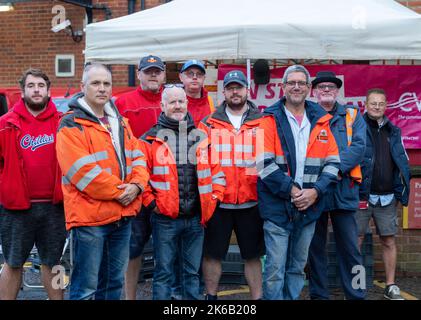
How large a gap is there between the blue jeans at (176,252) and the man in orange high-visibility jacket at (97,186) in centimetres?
33

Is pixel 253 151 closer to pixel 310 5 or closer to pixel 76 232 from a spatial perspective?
pixel 76 232

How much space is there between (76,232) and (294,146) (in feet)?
6.06

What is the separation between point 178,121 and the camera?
493 centimetres

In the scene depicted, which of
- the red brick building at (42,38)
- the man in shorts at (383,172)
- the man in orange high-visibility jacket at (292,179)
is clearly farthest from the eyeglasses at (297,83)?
the red brick building at (42,38)

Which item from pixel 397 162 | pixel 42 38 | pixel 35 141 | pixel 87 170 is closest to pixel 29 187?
pixel 35 141

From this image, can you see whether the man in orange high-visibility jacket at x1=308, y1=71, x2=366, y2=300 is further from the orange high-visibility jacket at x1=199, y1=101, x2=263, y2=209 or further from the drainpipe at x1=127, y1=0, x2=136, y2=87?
the drainpipe at x1=127, y1=0, x2=136, y2=87

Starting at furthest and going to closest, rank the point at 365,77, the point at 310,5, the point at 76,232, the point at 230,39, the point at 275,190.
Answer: the point at 365,77 → the point at 310,5 → the point at 230,39 → the point at 275,190 → the point at 76,232

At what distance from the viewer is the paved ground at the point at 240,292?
6.21 m

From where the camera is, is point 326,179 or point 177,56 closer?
point 326,179

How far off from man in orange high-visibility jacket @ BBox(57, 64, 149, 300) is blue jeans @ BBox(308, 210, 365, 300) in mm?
1793

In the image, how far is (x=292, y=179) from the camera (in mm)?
4941

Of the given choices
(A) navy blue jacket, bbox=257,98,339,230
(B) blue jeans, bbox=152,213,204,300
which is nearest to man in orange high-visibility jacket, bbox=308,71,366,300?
(A) navy blue jacket, bbox=257,98,339,230

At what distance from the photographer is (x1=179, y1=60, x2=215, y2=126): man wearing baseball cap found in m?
5.50

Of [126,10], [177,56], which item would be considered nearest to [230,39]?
[177,56]
